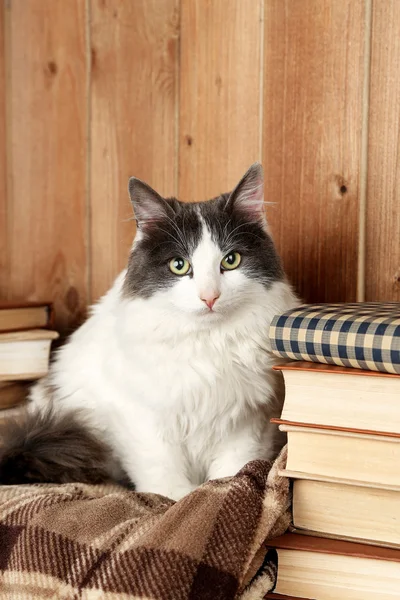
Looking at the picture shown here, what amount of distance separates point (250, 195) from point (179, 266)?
0.19m

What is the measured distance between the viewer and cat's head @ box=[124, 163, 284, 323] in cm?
112

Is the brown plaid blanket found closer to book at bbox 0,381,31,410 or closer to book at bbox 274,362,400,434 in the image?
book at bbox 274,362,400,434

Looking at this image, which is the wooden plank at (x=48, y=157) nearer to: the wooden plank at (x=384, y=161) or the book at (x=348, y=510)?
the wooden plank at (x=384, y=161)

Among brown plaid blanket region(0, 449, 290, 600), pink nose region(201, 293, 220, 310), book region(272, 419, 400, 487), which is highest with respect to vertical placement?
pink nose region(201, 293, 220, 310)

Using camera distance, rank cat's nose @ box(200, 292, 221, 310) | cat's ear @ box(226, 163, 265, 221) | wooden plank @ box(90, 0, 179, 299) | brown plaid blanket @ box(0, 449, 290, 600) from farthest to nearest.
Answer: wooden plank @ box(90, 0, 179, 299)
cat's ear @ box(226, 163, 265, 221)
cat's nose @ box(200, 292, 221, 310)
brown plaid blanket @ box(0, 449, 290, 600)

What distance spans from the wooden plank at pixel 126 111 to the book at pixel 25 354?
27cm

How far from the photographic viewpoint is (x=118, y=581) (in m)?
0.81

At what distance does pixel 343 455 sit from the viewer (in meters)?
0.91

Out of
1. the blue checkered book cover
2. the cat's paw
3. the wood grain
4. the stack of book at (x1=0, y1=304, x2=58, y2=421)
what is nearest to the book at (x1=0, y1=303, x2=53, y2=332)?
the stack of book at (x1=0, y1=304, x2=58, y2=421)

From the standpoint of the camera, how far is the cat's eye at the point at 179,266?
1.15 metres

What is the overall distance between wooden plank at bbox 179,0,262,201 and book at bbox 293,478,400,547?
80 cm

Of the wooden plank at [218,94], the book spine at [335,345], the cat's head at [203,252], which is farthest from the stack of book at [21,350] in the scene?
the book spine at [335,345]

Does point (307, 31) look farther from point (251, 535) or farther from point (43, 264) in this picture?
point (251, 535)

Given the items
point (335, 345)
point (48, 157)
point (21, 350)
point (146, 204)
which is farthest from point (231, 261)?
point (48, 157)
